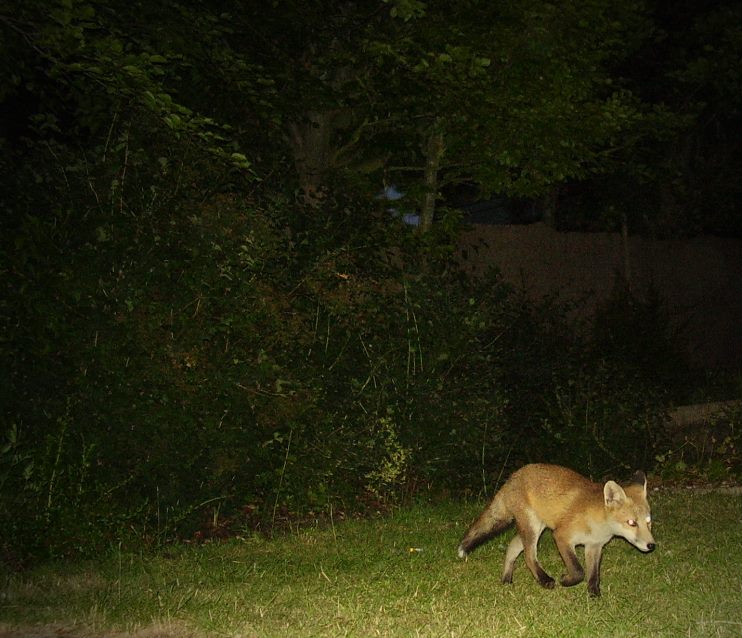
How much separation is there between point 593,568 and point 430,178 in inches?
309

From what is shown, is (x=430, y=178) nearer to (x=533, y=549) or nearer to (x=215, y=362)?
(x=215, y=362)

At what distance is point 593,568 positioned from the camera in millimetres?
6246

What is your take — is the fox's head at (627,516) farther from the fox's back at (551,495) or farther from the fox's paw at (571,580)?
the fox's paw at (571,580)

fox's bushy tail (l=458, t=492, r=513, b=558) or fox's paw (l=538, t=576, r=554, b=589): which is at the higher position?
fox's bushy tail (l=458, t=492, r=513, b=558)

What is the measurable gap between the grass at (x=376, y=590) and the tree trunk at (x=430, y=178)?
5598 mm

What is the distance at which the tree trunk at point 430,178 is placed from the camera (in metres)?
12.9

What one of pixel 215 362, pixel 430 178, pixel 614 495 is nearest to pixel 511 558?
pixel 614 495

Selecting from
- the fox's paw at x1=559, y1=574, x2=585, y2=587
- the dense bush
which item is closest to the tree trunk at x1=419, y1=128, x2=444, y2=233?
the dense bush

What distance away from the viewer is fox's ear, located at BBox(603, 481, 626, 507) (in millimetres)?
6148

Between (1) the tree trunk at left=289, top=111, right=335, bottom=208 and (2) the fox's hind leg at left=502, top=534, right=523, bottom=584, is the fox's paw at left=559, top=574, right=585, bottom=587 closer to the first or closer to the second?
(2) the fox's hind leg at left=502, top=534, right=523, bottom=584

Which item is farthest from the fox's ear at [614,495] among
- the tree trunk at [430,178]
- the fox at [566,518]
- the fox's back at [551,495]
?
the tree trunk at [430,178]

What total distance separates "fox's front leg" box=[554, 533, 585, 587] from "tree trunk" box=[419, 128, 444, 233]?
6902mm

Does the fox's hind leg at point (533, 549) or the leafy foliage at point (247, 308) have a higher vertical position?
the leafy foliage at point (247, 308)

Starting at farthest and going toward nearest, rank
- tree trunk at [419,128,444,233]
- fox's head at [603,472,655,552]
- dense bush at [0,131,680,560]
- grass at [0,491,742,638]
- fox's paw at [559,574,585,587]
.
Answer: tree trunk at [419,128,444,233], dense bush at [0,131,680,560], fox's paw at [559,574,585,587], fox's head at [603,472,655,552], grass at [0,491,742,638]
